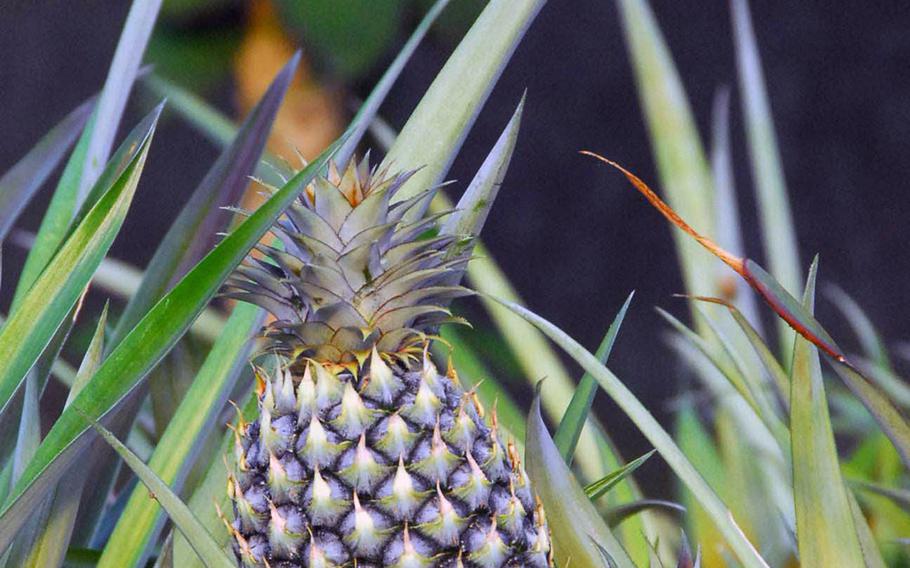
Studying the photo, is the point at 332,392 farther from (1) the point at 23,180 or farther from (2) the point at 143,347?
(1) the point at 23,180

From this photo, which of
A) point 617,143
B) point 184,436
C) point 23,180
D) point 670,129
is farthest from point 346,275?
point 617,143

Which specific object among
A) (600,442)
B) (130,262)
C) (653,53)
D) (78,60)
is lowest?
(600,442)

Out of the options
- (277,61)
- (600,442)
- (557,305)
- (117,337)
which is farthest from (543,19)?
(117,337)

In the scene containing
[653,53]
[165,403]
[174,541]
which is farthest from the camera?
[653,53]

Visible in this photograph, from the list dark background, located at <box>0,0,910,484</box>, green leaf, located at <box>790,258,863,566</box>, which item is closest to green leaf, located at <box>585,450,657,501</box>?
green leaf, located at <box>790,258,863,566</box>

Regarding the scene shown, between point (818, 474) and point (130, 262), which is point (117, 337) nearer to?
point (818, 474)

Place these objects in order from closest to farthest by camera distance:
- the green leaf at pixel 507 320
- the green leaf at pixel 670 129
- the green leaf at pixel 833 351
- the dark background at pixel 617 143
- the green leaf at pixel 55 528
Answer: the green leaf at pixel 833 351, the green leaf at pixel 55 528, the green leaf at pixel 507 320, the green leaf at pixel 670 129, the dark background at pixel 617 143

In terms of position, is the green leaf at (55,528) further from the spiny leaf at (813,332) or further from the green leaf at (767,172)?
the green leaf at (767,172)

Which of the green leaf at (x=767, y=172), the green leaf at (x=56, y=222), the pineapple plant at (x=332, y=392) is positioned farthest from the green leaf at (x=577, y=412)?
the green leaf at (x=767, y=172)
